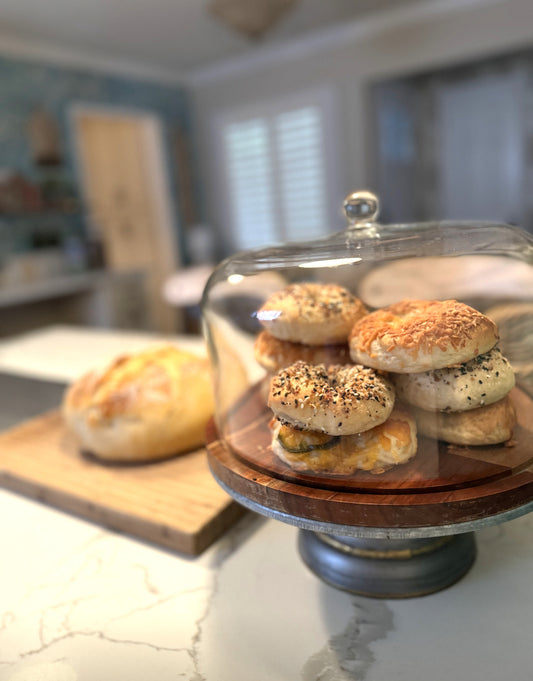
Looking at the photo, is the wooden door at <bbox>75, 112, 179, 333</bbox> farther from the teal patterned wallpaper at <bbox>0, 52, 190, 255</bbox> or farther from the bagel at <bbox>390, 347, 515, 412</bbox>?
the bagel at <bbox>390, 347, 515, 412</bbox>

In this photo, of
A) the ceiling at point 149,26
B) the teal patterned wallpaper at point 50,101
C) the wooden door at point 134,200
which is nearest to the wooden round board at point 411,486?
the ceiling at point 149,26

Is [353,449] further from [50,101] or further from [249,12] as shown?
[50,101]

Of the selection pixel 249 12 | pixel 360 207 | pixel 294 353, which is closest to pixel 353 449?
pixel 294 353

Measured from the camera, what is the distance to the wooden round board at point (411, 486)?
0.48 meters

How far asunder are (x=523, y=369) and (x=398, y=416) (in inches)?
10.2

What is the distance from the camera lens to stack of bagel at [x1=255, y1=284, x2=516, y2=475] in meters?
0.51

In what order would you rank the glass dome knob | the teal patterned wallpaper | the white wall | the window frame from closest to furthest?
the glass dome knob < the white wall < the teal patterned wallpaper < the window frame

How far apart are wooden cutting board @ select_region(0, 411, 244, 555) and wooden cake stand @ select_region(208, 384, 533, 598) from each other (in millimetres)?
130

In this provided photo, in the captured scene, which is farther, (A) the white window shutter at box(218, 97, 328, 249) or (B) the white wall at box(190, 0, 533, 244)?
(A) the white window shutter at box(218, 97, 328, 249)

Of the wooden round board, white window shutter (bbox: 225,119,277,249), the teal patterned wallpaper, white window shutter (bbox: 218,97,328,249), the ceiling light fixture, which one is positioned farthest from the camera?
white window shutter (bbox: 225,119,277,249)

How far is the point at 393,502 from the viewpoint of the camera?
480mm

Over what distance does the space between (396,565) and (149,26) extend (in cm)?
412

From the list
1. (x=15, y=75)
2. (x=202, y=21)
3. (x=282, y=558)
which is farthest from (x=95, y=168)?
(x=282, y=558)

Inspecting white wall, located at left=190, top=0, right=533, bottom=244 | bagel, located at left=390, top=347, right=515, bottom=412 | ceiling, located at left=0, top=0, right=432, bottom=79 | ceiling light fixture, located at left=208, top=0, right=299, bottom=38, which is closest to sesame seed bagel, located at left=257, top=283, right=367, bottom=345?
bagel, located at left=390, top=347, right=515, bottom=412
